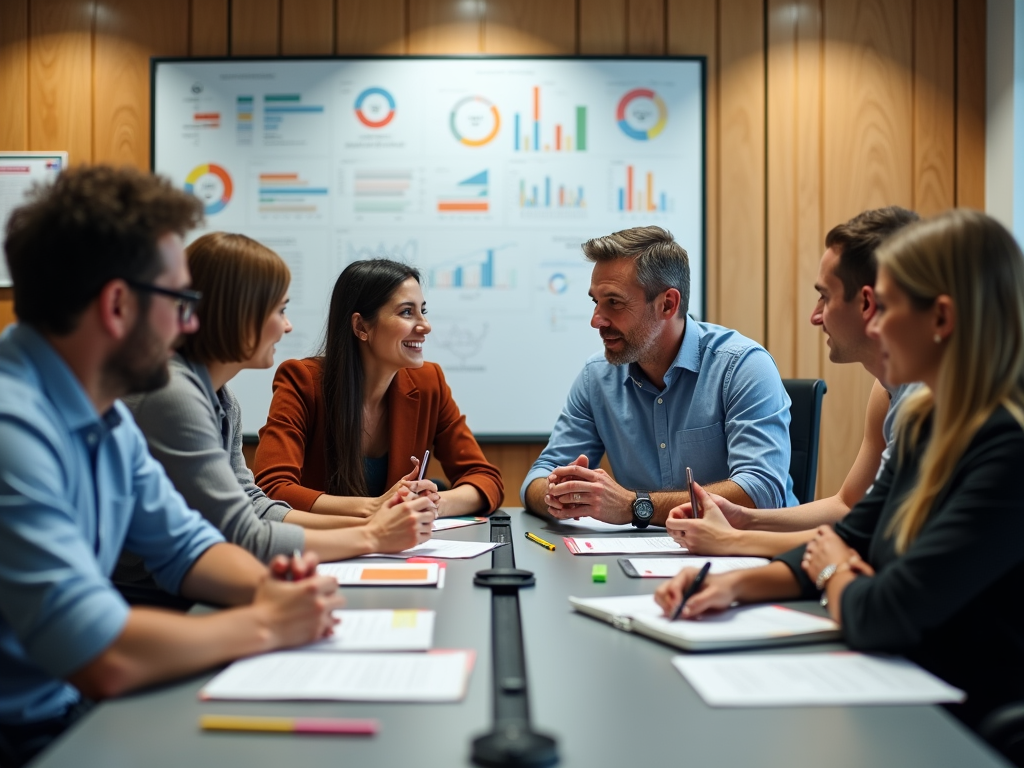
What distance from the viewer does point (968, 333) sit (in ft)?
4.10

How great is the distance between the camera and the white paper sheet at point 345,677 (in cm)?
102

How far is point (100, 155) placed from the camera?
3.79m

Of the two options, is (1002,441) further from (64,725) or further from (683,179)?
(683,179)

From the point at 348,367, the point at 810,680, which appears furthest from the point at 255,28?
the point at 810,680

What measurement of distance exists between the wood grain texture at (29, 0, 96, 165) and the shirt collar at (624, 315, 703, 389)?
2.68 metres

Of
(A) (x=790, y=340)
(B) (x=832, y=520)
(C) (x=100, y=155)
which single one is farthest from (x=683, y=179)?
(C) (x=100, y=155)

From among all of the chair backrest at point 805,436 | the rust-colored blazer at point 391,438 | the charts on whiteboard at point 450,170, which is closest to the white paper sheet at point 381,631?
the rust-colored blazer at point 391,438

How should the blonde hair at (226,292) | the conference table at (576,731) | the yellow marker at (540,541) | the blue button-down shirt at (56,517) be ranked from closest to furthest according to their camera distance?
the conference table at (576,731) < the blue button-down shirt at (56,517) < the blonde hair at (226,292) < the yellow marker at (540,541)

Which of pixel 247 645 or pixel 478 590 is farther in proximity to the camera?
pixel 478 590

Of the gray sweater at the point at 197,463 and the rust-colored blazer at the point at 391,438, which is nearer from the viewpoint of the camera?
the gray sweater at the point at 197,463

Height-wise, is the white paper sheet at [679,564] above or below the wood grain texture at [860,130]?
below

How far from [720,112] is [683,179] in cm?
33

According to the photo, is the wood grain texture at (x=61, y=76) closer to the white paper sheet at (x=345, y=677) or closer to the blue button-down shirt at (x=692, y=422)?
the blue button-down shirt at (x=692, y=422)

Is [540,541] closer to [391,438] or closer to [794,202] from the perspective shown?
[391,438]
